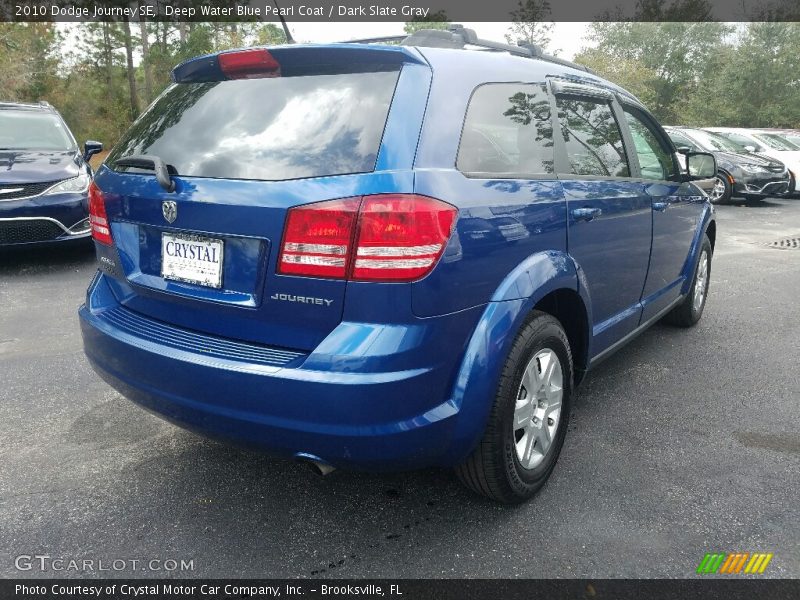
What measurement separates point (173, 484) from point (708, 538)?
2.12 metres

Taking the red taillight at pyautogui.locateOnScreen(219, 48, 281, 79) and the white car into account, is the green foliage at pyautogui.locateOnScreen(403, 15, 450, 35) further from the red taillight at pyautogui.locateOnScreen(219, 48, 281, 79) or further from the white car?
the white car

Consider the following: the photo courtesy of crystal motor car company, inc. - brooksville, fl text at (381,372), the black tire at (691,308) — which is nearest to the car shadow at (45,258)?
the photo courtesy of crystal motor car company, inc. - brooksville, fl text at (381,372)

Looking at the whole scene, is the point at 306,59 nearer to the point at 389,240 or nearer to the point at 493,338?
the point at 389,240

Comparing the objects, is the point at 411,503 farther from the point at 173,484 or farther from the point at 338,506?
the point at 173,484

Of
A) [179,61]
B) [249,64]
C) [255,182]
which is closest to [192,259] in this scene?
[255,182]

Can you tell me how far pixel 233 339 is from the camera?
86.3 inches

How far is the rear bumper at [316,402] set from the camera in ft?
6.46

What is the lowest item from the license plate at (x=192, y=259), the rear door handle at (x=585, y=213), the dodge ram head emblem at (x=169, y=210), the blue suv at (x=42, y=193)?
the blue suv at (x=42, y=193)

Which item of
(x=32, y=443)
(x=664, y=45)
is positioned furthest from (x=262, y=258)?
(x=664, y=45)

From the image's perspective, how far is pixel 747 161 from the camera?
13.7 meters

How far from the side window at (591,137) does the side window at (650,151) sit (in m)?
0.27

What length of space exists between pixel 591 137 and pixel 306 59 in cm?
151

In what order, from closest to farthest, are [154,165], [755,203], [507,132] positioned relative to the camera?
[154,165]
[507,132]
[755,203]

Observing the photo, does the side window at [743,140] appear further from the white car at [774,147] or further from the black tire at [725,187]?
the black tire at [725,187]
